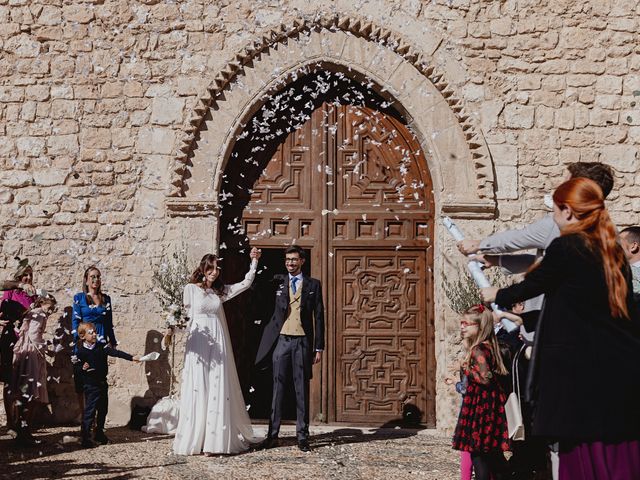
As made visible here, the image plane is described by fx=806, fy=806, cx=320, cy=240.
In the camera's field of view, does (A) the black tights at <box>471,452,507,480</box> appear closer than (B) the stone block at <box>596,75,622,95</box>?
Yes

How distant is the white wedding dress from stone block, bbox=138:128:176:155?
203 cm

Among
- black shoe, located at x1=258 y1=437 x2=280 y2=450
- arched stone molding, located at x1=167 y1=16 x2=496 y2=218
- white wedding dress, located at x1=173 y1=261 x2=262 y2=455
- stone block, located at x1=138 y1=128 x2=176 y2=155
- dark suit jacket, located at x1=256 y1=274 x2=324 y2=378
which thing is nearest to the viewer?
white wedding dress, located at x1=173 y1=261 x2=262 y2=455

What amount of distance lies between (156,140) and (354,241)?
91.7 inches

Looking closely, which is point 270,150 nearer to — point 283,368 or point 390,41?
point 390,41

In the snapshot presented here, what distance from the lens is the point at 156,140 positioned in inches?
331

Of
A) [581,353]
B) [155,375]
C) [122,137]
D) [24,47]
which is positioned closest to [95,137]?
[122,137]

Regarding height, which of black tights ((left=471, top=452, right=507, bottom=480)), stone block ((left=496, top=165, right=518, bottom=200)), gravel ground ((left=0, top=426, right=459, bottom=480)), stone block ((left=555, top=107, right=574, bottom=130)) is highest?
stone block ((left=555, top=107, right=574, bottom=130))

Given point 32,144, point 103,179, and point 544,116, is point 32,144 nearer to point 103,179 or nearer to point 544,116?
point 103,179

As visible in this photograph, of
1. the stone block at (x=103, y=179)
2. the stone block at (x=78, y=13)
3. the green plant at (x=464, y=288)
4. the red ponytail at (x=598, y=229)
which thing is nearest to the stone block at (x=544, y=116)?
the green plant at (x=464, y=288)

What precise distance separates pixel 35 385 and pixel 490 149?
4977mm

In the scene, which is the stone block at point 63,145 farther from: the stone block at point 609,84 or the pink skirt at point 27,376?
the stone block at point 609,84

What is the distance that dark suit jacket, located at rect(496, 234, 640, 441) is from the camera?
2.98m

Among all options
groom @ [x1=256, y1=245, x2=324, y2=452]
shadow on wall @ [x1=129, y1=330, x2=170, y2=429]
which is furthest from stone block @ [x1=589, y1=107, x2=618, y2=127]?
shadow on wall @ [x1=129, y1=330, x2=170, y2=429]

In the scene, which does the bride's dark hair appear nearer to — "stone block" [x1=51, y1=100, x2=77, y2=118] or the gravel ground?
the gravel ground
